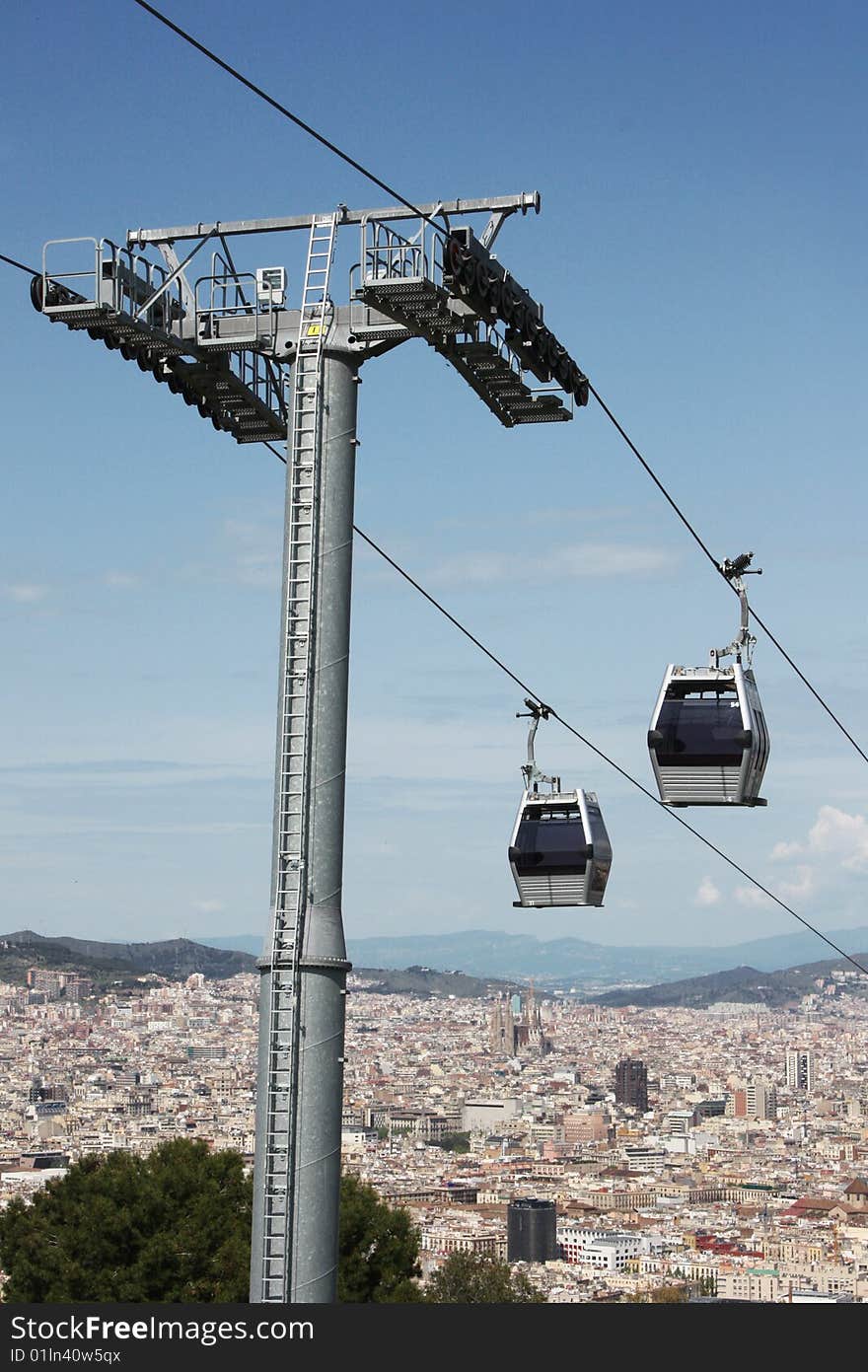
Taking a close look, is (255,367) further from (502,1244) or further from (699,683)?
(502,1244)

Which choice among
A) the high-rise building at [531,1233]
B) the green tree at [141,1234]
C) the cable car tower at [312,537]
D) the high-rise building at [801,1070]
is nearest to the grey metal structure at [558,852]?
the cable car tower at [312,537]

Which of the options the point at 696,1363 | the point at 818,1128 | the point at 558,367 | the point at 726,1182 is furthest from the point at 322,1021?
the point at 818,1128

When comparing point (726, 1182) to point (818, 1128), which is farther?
point (818, 1128)

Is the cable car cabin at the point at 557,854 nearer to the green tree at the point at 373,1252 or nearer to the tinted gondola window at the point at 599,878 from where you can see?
the tinted gondola window at the point at 599,878

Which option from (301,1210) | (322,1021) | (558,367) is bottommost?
(301,1210)

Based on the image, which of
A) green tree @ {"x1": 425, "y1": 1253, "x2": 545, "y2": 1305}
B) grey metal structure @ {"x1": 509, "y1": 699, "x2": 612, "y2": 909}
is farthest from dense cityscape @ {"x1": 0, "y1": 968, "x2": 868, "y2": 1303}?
grey metal structure @ {"x1": 509, "y1": 699, "x2": 612, "y2": 909}

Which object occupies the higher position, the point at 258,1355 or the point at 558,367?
the point at 558,367
